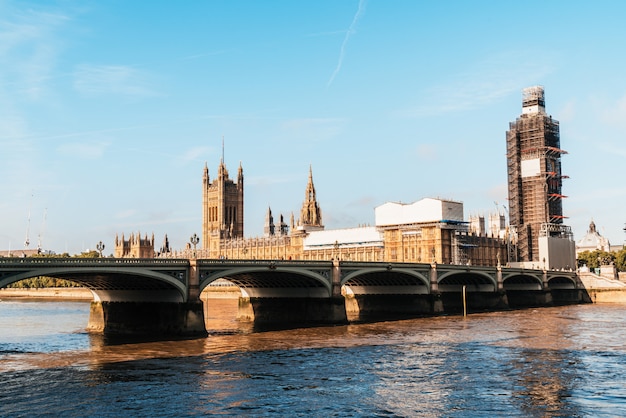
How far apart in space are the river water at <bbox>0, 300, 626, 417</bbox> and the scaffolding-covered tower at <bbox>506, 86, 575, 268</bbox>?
96.1 m

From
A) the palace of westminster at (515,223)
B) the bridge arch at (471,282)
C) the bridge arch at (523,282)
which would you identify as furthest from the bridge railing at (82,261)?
the palace of westminster at (515,223)

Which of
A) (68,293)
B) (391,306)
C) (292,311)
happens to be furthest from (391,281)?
(68,293)

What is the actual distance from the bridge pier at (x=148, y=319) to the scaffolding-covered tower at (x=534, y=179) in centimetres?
11070

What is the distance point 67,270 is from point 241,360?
14.1 m

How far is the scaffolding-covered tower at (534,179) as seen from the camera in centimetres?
15550

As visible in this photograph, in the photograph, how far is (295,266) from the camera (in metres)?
66.4

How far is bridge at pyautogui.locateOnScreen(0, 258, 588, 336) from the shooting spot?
53131 millimetres

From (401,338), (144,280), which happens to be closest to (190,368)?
(144,280)

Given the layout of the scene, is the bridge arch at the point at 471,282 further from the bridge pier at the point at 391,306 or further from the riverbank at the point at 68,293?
the riverbank at the point at 68,293

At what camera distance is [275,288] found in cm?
7681

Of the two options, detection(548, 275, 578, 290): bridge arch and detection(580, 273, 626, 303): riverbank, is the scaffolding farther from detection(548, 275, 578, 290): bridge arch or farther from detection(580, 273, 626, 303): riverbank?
detection(548, 275, 578, 290): bridge arch

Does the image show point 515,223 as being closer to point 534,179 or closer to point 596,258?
point 534,179

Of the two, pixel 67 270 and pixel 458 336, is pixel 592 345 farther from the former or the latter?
pixel 67 270

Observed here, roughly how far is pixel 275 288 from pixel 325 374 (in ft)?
128
